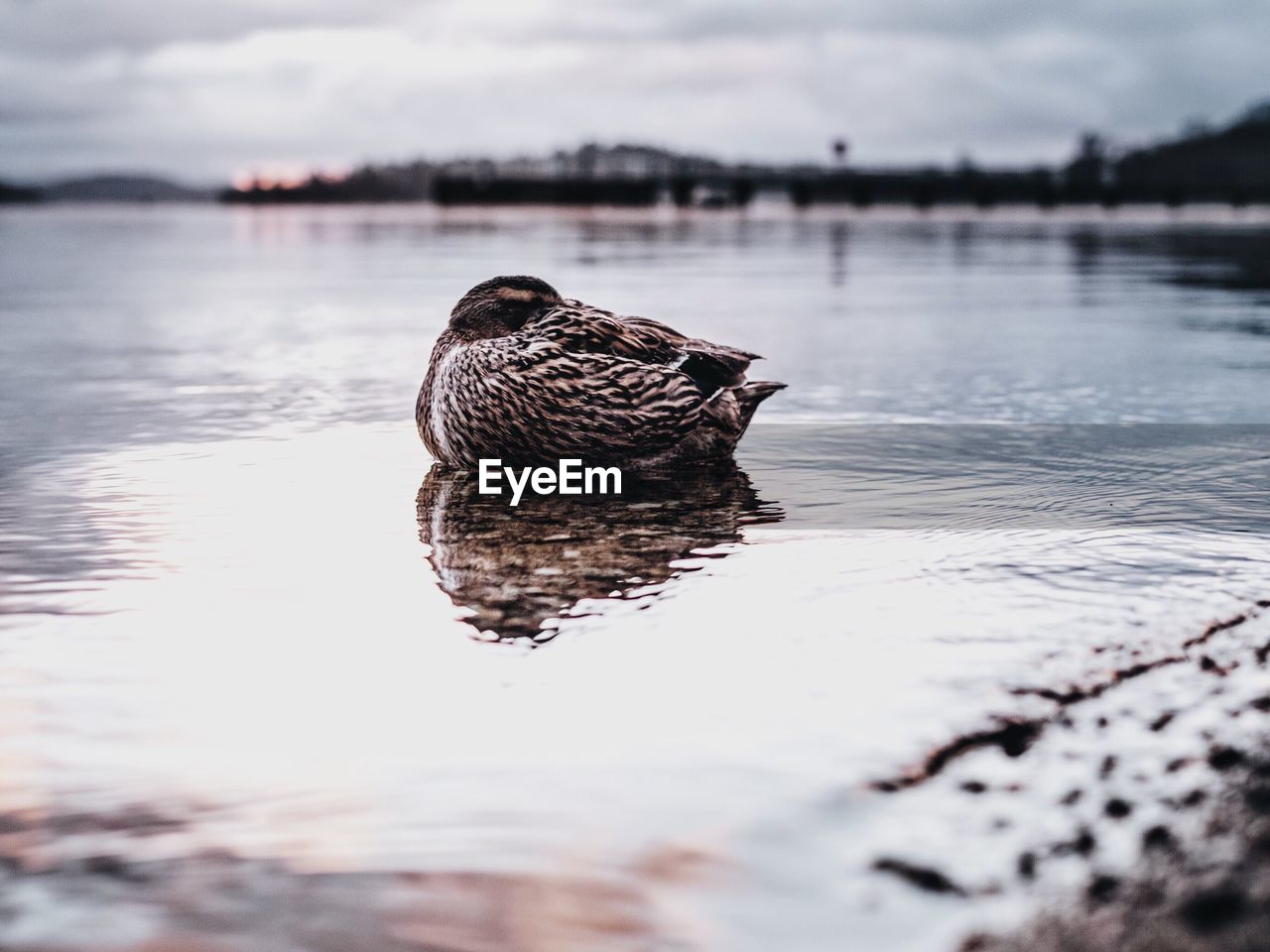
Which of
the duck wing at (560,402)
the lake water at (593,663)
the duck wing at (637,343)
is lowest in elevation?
the lake water at (593,663)

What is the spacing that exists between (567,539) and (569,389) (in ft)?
4.12

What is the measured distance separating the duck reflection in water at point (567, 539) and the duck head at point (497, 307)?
730 mm

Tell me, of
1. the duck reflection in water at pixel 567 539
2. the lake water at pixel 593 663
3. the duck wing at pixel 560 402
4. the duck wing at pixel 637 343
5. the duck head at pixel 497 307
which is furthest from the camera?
the duck head at pixel 497 307

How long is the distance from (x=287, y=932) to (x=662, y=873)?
26.6 inches

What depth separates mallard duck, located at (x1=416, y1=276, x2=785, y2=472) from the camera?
22.0 feet

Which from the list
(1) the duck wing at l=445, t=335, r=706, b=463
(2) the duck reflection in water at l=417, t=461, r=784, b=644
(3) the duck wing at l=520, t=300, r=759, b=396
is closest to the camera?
(2) the duck reflection in water at l=417, t=461, r=784, b=644

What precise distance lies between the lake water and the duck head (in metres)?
0.76

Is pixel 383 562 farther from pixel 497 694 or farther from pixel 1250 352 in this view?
pixel 1250 352

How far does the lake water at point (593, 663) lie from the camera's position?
8.73 feet

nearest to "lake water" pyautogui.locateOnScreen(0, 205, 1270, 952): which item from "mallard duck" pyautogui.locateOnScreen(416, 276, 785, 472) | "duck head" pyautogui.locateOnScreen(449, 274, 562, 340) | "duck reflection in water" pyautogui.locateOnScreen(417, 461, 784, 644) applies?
"duck reflection in water" pyautogui.locateOnScreen(417, 461, 784, 644)

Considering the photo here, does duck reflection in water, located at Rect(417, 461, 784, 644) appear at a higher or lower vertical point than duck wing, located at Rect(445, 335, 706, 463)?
lower

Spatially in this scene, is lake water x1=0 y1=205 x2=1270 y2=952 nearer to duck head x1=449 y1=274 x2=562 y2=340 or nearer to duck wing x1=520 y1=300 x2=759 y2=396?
duck wing x1=520 y1=300 x2=759 y2=396

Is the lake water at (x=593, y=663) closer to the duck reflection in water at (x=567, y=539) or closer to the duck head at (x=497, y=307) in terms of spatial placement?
the duck reflection in water at (x=567, y=539)

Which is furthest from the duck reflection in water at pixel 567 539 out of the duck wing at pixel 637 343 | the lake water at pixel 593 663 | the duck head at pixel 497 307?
the duck head at pixel 497 307
